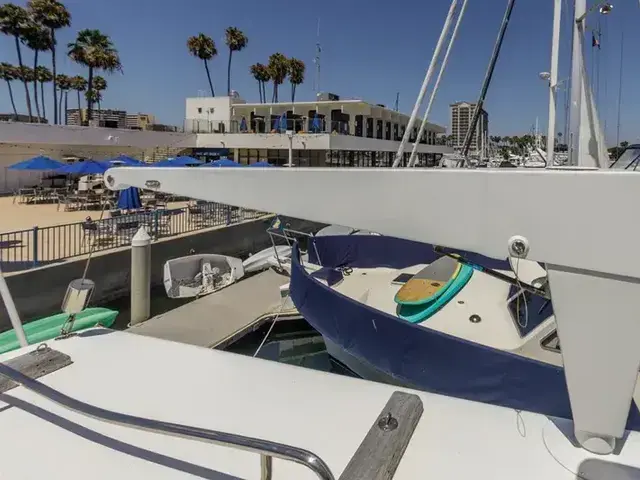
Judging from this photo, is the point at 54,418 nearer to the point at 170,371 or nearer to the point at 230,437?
the point at 170,371

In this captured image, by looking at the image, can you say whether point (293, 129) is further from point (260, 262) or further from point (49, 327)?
point (49, 327)

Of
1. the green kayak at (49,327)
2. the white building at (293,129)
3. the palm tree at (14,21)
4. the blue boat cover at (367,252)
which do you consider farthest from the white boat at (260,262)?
the palm tree at (14,21)

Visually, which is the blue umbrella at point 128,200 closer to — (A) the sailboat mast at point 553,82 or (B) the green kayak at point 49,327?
(B) the green kayak at point 49,327

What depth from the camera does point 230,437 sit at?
200 cm

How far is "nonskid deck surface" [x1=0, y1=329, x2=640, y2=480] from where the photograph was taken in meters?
2.32

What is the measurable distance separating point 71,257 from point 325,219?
1256cm

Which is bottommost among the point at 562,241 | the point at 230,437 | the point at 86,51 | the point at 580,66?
the point at 230,437

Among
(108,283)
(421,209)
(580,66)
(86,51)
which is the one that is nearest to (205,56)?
(86,51)

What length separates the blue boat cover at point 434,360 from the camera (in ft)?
16.4

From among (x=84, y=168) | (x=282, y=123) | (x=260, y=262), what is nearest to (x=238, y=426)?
(x=260, y=262)

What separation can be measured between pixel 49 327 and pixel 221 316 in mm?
3785

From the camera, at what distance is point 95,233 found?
13.8m

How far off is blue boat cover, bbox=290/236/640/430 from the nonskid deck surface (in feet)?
8.02

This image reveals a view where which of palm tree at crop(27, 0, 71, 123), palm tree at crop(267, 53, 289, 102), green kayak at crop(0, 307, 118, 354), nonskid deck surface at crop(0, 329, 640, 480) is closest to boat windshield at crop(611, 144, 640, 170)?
nonskid deck surface at crop(0, 329, 640, 480)
